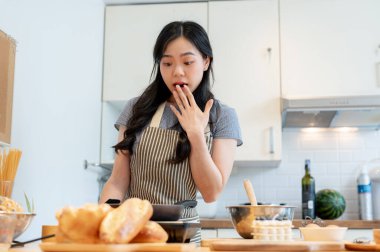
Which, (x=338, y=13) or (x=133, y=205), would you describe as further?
(x=338, y=13)

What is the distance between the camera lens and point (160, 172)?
5.12ft

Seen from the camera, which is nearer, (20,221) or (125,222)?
(125,222)

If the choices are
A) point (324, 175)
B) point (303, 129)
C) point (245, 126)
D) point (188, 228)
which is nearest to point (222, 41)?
point (245, 126)

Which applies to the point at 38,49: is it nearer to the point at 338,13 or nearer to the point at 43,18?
the point at 43,18

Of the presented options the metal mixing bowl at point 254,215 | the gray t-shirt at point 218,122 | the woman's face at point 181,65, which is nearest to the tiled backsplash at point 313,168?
the gray t-shirt at point 218,122

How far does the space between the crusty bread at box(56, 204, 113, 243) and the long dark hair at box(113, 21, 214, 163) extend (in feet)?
2.83

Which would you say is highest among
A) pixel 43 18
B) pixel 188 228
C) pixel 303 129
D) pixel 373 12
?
pixel 373 12

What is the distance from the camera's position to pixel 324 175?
308 centimetres

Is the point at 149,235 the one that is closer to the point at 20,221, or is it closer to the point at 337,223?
the point at 20,221

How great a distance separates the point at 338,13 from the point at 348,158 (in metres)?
0.91

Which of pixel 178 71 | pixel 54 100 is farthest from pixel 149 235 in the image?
pixel 54 100

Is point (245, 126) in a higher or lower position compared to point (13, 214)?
higher

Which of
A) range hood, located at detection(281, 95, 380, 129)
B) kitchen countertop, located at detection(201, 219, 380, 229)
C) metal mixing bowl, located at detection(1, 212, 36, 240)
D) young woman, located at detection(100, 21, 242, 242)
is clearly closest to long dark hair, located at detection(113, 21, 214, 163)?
young woman, located at detection(100, 21, 242, 242)

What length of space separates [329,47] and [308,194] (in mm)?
890
